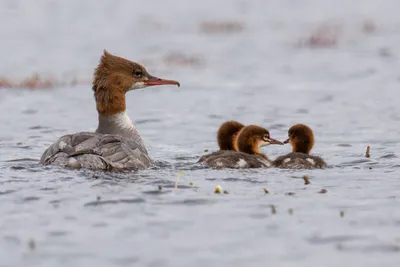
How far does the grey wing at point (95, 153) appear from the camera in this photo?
38.4ft

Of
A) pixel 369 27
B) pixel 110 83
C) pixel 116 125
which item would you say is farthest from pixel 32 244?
pixel 369 27

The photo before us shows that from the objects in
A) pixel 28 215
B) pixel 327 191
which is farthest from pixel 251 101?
pixel 28 215

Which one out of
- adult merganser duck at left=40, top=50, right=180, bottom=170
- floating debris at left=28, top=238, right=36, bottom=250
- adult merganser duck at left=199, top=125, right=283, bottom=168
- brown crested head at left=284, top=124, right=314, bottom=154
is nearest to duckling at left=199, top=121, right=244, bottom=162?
adult merganser duck at left=199, top=125, right=283, bottom=168

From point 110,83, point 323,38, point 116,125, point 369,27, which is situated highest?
point 369,27

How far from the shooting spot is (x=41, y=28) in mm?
33750

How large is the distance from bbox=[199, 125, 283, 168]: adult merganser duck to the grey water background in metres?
0.30

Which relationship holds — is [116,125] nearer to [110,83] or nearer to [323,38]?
[110,83]

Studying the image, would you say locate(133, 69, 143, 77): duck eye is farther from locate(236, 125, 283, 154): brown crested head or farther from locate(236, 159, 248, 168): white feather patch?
locate(236, 159, 248, 168): white feather patch

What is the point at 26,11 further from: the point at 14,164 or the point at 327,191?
the point at 327,191

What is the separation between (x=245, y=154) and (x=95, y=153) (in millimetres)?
2068

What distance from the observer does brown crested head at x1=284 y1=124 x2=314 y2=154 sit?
1339 cm

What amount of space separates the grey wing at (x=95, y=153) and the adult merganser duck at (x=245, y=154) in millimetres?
932

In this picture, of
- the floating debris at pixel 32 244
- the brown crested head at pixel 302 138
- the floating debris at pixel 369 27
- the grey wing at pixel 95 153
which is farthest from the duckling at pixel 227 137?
the floating debris at pixel 369 27

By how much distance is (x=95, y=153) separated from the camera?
38.5 feet
